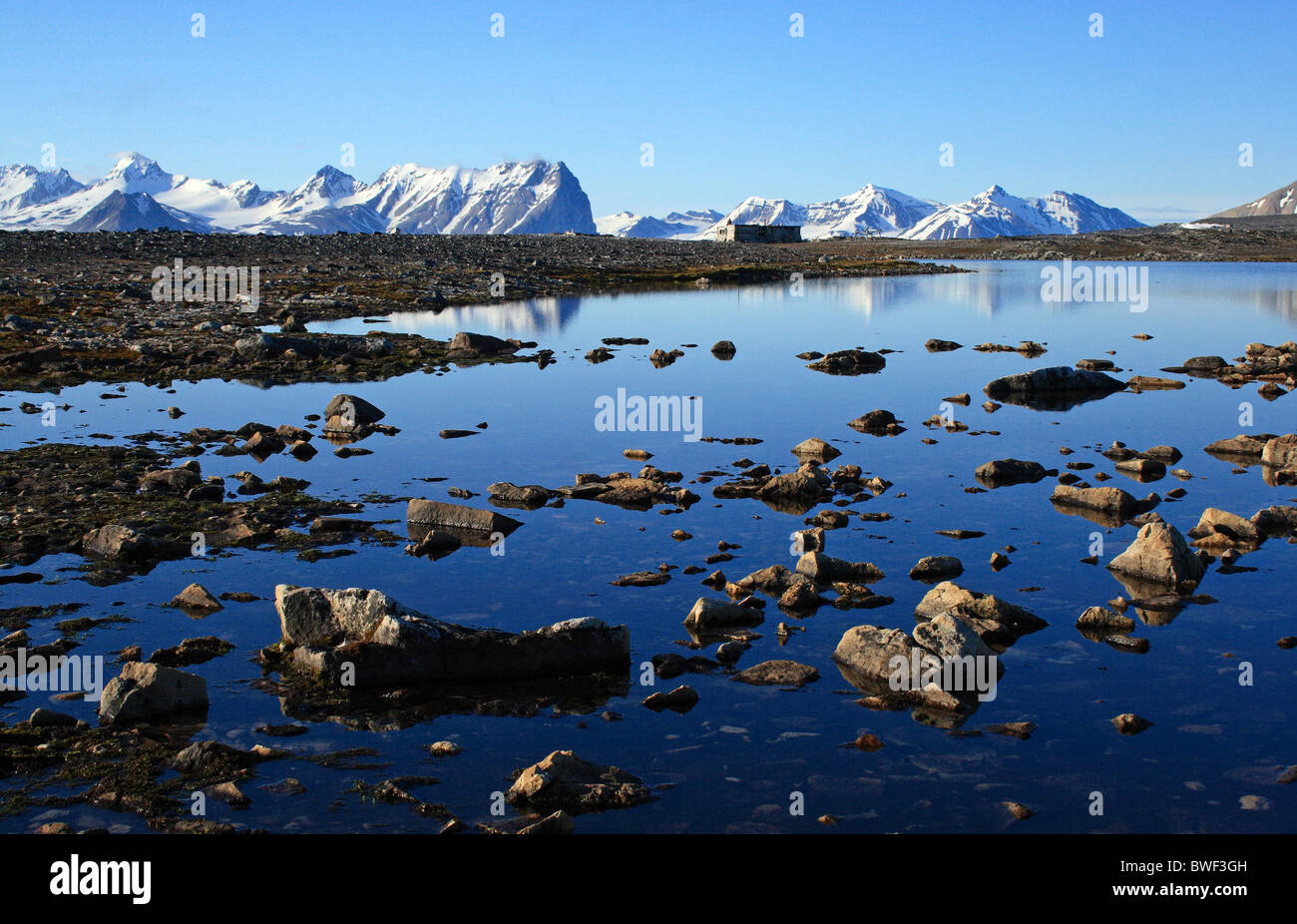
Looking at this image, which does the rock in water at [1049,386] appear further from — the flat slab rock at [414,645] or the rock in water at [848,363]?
the flat slab rock at [414,645]

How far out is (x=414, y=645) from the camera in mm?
16016

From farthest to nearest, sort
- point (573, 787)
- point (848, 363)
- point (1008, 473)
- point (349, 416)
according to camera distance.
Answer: point (848, 363) → point (349, 416) → point (1008, 473) → point (573, 787)

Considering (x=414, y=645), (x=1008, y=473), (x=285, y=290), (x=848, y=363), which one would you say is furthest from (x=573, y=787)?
(x=285, y=290)

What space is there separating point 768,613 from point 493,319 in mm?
58652

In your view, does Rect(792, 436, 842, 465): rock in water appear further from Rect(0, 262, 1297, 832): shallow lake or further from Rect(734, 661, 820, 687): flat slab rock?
Rect(734, 661, 820, 687): flat slab rock

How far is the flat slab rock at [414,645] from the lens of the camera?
52.3ft

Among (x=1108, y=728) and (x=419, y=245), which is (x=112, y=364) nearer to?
(x=1108, y=728)

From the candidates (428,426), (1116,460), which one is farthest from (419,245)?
(1116,460)

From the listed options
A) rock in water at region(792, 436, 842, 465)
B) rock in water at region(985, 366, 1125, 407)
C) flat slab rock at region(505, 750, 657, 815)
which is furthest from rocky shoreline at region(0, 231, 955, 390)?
flat slab rock at region(505, 750, 657, 815)

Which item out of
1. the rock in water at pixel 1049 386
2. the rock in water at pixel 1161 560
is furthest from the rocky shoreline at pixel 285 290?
the rock in water at pixel 1161 560

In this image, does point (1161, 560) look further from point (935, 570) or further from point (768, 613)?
point (768, 613)

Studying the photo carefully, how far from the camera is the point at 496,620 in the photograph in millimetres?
18375

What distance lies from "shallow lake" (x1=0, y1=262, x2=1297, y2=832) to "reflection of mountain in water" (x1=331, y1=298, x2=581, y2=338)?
74.6 feet

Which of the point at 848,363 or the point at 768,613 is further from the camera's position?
the point at 848,363
